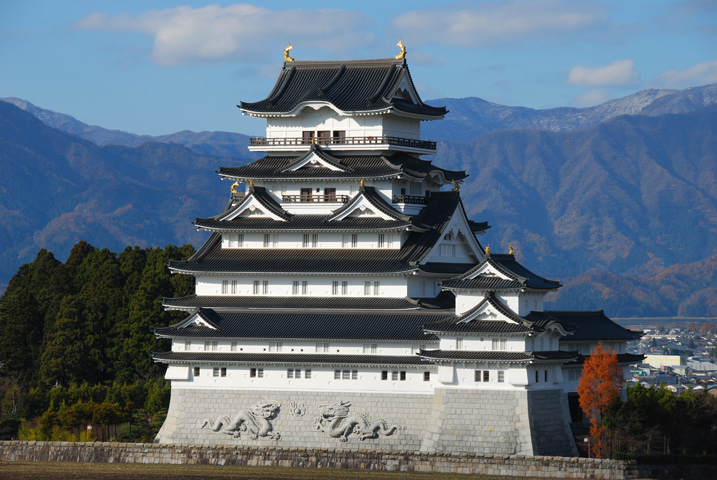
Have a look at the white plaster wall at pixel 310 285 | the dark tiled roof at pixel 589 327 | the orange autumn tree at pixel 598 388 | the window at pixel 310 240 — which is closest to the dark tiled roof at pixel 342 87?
the window at pixel 310 240

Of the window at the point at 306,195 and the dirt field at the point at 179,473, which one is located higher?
the window at the point at 306,195

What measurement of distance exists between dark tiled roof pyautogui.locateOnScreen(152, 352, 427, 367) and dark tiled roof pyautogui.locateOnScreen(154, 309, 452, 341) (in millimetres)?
916

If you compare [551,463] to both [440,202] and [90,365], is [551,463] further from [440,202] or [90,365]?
[90,365]

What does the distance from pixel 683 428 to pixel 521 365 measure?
8.88 m

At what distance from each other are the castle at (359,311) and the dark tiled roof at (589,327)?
0.13m

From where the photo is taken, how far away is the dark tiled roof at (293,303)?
6569 centimetres

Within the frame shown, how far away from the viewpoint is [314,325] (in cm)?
6512

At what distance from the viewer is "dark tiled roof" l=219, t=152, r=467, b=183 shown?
69.1 m

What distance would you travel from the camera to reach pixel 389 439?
204 feet

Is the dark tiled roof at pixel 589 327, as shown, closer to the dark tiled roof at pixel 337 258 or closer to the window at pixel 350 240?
the dark tiled roof at pixel 337 258

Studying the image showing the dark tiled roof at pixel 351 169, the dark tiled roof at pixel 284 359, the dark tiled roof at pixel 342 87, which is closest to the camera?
the dark tiled roof at pixel 284 359

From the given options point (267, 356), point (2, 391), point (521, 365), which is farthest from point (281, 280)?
point (2, 391)

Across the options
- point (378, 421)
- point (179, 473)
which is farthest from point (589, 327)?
point (179, 473)

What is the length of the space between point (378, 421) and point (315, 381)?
3.81 metres
